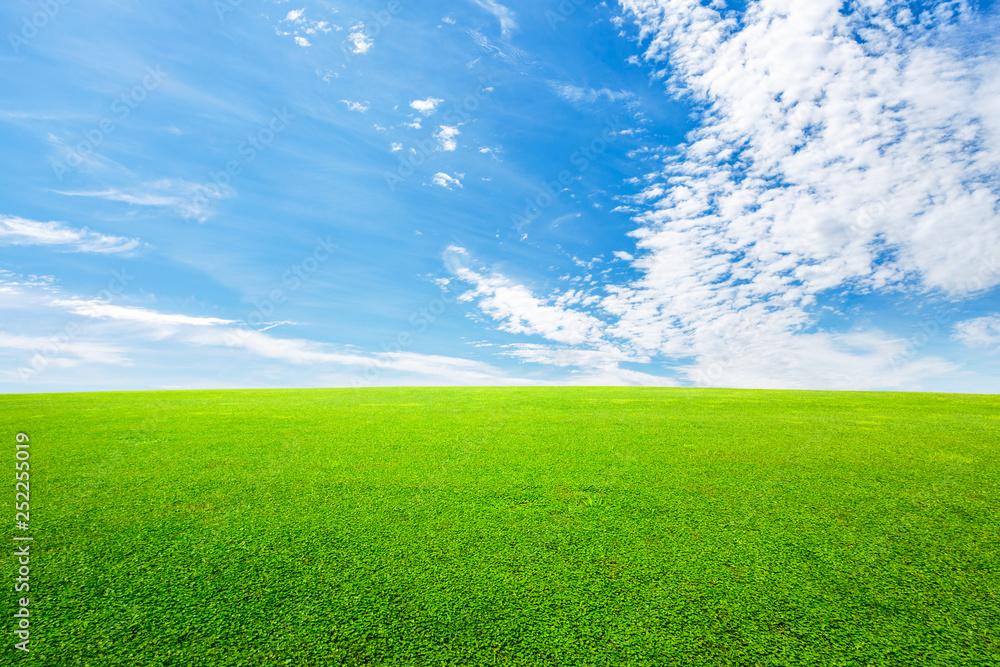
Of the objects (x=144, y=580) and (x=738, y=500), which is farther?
(x=738, y=500)

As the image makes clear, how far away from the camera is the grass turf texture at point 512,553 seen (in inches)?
113

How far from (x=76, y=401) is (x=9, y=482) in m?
10.5

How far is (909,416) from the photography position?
11133 millimetres

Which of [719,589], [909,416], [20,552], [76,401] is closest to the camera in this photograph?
[719,589]

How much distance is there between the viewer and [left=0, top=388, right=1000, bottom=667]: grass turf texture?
286 cm

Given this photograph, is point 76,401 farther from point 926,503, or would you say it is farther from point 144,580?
point 926,503

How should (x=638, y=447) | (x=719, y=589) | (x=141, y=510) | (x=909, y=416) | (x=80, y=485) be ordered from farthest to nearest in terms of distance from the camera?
1. (x=909, y=416)
2. (x=638, y=447)
3. (x=80, y=485)
4. (x=141, y=510)
5. (x=719, y=589)

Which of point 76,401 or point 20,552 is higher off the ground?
point 76,401

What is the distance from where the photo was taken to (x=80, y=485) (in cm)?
551

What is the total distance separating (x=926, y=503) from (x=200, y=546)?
7587mm

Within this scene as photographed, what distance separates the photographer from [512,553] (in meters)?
3.79

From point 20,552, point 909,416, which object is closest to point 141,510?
point 20,552

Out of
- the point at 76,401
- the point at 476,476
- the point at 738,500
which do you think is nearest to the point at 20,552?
the point at 476,476

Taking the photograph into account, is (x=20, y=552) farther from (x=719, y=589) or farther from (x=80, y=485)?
(x=719, y=589)
